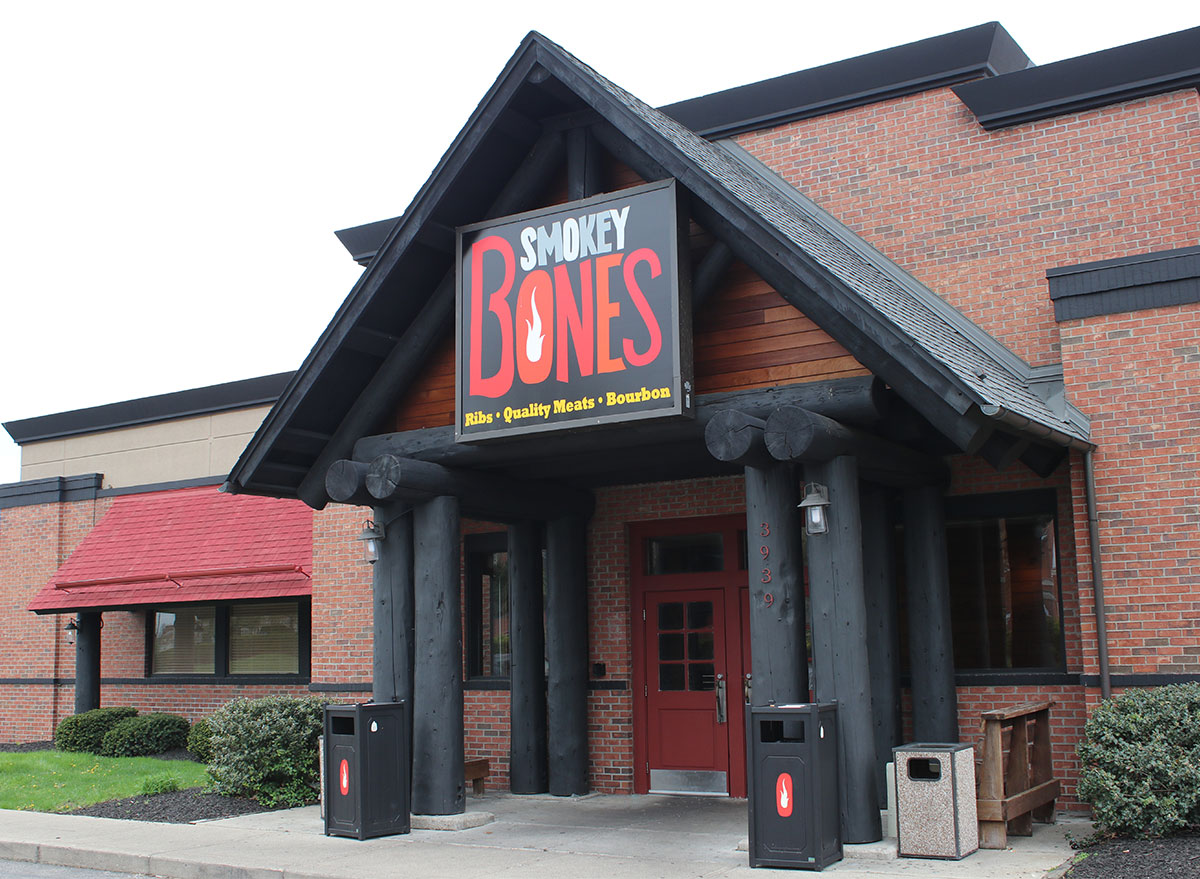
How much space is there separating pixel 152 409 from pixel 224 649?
5349mm

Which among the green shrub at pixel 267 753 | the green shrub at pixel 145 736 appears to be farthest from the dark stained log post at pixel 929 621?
the green shrub at pixel 145 736

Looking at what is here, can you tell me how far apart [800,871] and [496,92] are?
6738mm

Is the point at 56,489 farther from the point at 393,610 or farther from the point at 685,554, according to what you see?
the point at 685,554

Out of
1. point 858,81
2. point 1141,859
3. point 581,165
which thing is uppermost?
point 858,81

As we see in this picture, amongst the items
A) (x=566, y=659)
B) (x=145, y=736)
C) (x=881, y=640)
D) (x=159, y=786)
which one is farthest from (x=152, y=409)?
(x=881, y=640)

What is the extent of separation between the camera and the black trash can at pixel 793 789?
8289 mm

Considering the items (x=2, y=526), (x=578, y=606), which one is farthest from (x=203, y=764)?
(x=2, y=526)

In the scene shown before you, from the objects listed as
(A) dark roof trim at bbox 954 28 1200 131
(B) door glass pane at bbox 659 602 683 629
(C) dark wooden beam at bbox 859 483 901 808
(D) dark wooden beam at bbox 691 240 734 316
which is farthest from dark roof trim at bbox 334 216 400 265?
(C) dark wooden beam at bbox 859 483 901 808

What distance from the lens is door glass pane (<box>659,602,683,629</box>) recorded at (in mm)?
12789

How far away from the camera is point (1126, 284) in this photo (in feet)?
33.6

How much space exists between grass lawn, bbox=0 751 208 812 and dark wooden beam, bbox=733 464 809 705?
749 centimetres

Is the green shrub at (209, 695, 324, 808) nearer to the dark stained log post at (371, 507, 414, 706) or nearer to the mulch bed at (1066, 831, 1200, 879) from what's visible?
the dark stained log post at (371, 507, 414, 706)

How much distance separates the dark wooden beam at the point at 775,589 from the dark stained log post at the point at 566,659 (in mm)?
3737

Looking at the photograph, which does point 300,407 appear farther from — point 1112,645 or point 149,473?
point 149,473
